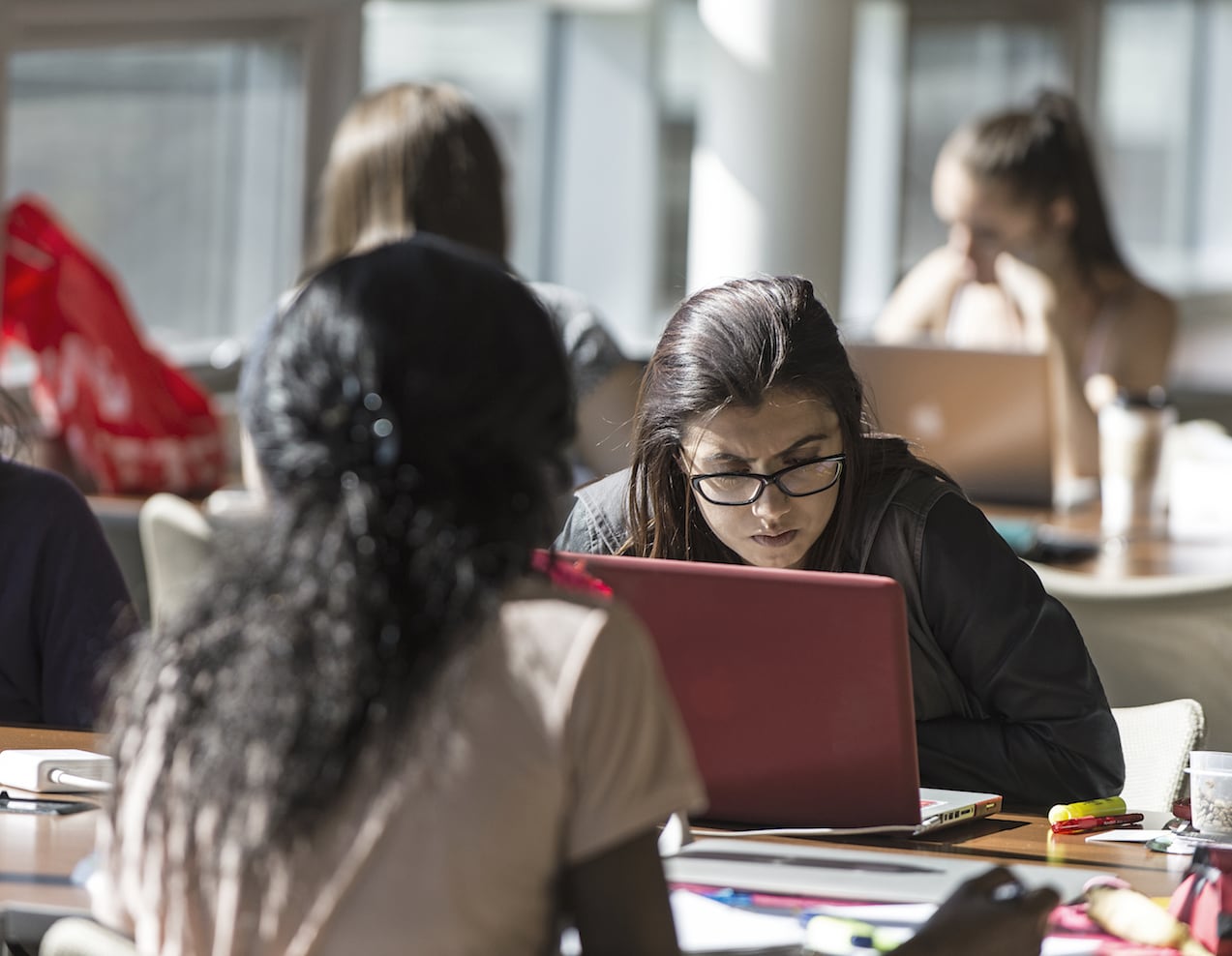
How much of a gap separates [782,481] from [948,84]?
502cm

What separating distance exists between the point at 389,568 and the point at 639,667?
160mm

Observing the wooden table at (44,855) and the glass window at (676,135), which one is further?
Result: the glass window at (676,135)

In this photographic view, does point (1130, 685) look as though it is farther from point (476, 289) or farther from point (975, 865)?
point (476, 289)

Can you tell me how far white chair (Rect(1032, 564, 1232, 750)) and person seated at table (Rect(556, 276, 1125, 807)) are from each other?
493 millimetres

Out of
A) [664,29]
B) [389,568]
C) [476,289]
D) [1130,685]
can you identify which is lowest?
[1130,685]

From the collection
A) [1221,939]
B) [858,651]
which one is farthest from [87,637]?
[1221,939]

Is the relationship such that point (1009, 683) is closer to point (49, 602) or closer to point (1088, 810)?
point (1088, 810)

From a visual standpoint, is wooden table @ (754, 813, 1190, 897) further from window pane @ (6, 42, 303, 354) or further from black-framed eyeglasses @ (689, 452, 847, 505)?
window pane @ (6, 42, 303, 354)

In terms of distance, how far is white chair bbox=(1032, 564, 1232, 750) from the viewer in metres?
2.27

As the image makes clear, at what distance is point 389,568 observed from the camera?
3.40 ft

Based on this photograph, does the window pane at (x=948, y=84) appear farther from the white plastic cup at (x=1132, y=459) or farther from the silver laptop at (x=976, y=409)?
the white plastic cup at (x=1132, y=459)

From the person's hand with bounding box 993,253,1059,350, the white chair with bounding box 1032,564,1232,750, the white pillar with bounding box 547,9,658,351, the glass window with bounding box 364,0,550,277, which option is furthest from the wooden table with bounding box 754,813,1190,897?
the white pillar with bounding box 547,9,658,351

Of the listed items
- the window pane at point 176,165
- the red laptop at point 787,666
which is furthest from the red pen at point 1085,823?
the window pane at point 176,165

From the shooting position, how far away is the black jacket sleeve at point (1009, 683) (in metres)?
1.79
